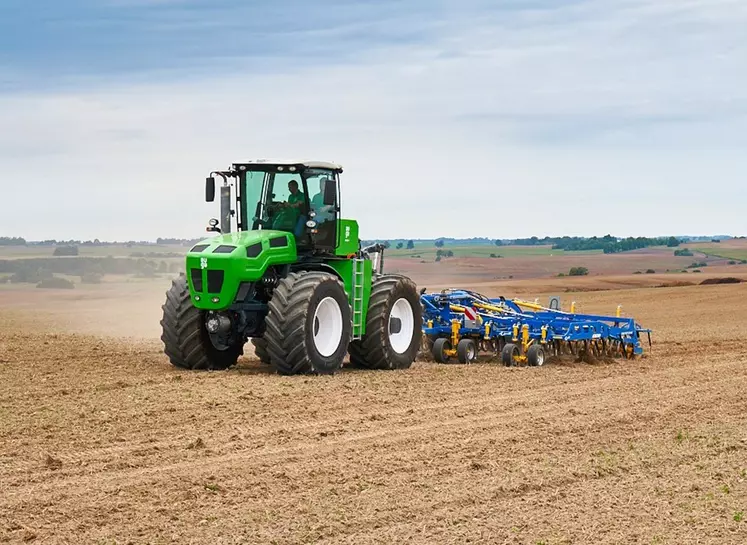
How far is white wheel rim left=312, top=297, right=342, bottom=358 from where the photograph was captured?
1470cm

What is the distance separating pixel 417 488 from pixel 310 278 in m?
6.11

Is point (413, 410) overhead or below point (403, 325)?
below

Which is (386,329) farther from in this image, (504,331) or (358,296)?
(504,331)

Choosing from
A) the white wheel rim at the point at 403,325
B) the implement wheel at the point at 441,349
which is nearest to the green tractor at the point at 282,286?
the white wheel rim at the point at 403,325

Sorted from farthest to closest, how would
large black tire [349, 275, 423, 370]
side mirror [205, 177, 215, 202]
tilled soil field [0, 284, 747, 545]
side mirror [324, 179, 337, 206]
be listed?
large black tire [349, 275, 423, 370]
side mirror [205, 177, 215, 202]
side mirror [324, 179, 337, 206]
tilled soil field [0, 284, 747, 545]

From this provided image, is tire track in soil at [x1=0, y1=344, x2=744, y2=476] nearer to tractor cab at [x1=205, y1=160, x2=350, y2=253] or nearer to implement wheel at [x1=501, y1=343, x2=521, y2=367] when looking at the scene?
implement wheel at [x1=501, y1=343, x2=521, y2=367]

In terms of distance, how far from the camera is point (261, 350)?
16.3 meters

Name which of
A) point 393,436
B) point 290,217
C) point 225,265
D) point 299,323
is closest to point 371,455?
point 393,436

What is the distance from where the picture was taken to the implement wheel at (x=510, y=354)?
16578 mm

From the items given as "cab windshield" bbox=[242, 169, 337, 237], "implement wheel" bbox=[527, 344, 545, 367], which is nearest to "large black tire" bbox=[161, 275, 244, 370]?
"cab windshield" bbox=[242, 169, 337, 237]

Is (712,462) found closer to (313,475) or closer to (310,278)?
(313,475)

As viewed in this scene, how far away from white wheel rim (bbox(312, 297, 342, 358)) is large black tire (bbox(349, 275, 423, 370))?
1015 mm

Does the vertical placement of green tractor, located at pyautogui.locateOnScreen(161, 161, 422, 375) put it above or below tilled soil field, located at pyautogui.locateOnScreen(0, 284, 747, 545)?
above

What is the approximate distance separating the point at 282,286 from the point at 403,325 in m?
2.83
